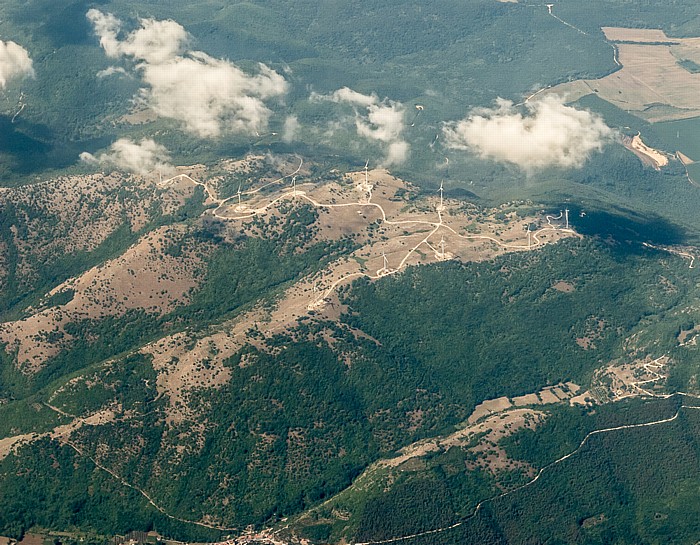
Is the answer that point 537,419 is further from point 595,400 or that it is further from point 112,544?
point 112,544

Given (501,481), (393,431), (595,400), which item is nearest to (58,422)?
(393,431)

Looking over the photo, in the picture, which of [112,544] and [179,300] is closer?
[112,544]

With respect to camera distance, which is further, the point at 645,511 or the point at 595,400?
the point at 595,400

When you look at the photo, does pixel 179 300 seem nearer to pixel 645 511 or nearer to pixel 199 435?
pixel 199 435

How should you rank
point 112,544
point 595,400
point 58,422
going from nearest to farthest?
point 112,544
point 58,422
point 595,400

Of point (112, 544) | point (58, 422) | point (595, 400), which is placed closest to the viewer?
point (112, 544)

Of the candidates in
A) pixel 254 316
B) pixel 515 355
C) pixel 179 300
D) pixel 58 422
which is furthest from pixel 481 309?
pixel 58 422

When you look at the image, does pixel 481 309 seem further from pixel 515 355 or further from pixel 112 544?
pixel 112 544

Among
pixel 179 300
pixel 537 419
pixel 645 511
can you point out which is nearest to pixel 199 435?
pixel 179 300
